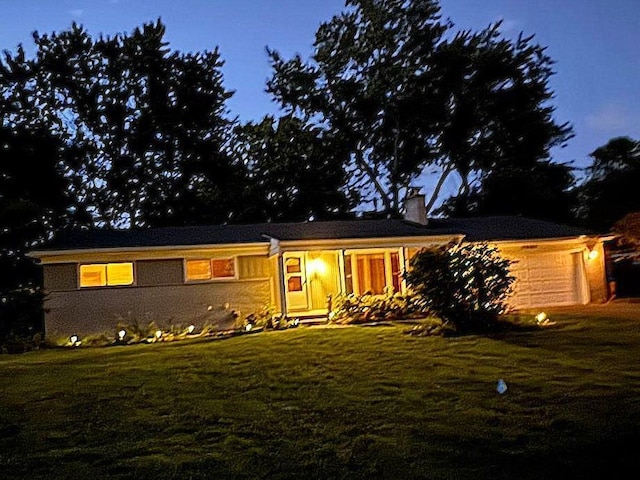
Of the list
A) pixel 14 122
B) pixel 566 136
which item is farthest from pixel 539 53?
pixel 14 122

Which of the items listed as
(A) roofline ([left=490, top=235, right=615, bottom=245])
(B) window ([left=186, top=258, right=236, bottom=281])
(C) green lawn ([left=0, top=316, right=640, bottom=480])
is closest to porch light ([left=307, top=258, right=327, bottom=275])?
(B) window ([left=186, top=258, right=236, bottom=281])

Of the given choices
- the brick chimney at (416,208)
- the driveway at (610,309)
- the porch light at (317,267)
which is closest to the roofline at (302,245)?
the porch light at (317,267)

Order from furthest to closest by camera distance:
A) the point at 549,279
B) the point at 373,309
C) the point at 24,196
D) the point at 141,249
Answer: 1. the point at 24,196
2. the point at 549,279
3. the point at 373,309
4. the point at 141,249

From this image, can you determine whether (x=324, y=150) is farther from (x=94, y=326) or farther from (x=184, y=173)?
(x=94, y=326)

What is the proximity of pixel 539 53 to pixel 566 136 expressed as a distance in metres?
4.54

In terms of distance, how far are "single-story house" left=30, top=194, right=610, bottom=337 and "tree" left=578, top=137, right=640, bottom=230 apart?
17.2 feet

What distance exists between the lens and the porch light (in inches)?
780

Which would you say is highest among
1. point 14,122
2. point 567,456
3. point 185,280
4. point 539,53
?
point 539,53

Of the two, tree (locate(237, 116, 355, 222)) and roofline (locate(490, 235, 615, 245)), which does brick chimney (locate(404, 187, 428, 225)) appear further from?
tree (locate(237, 116, 355, 222))

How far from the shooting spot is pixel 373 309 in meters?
17.6

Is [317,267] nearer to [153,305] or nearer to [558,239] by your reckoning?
[153,305]

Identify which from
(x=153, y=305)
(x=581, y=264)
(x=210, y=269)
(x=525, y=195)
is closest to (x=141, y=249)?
(x=153, y=305)

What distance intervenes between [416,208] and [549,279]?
4.90m

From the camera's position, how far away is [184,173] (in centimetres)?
3225
